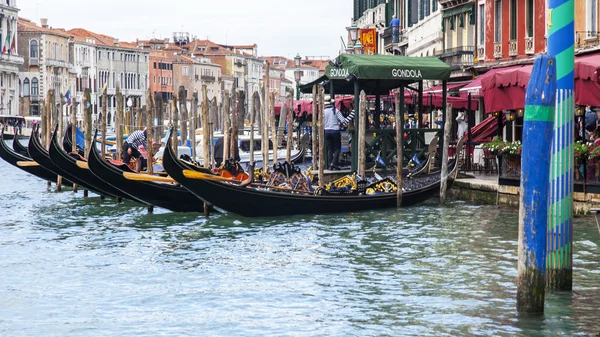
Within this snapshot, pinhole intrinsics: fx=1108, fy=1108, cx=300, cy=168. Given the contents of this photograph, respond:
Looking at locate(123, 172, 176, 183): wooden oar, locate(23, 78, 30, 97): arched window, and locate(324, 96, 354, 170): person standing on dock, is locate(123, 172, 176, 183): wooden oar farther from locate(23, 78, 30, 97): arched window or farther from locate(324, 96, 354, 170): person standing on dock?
locate(23, 78, 30, 97): arched window

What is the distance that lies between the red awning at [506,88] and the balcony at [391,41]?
17.3 meters

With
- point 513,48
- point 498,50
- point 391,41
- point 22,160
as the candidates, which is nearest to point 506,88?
point 513,48

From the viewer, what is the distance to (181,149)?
2238 cm

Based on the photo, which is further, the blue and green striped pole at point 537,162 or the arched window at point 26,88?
the arched window at point 26,88

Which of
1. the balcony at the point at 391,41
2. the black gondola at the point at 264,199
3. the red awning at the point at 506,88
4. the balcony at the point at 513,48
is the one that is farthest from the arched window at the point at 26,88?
the red awning at the point at 506,88

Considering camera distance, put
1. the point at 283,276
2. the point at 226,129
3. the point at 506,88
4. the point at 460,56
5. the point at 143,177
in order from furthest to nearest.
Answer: the point at 460,56, the point at 226,129, the point at 143,177, the point at 506,88, the point at 283,276

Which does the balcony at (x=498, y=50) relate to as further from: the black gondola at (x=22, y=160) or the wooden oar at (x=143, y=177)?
the wooden oar at (x=143, y=177)

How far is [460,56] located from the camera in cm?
2055

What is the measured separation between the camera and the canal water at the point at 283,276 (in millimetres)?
6801

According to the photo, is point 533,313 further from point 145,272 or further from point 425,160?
point 425,160

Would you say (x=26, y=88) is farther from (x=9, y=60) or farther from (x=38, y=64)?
(x=9, y=60)

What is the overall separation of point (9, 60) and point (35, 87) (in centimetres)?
526

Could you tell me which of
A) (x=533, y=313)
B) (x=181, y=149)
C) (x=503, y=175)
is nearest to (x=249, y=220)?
(x=503, y=175)

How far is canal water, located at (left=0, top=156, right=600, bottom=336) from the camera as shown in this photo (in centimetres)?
680
